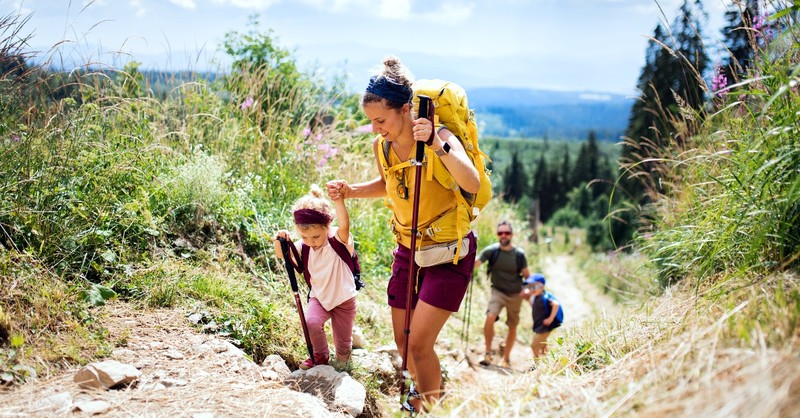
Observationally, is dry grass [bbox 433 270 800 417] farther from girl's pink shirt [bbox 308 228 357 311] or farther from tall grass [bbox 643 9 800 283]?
girl's pink shirt [bbox 308 228 357 311]

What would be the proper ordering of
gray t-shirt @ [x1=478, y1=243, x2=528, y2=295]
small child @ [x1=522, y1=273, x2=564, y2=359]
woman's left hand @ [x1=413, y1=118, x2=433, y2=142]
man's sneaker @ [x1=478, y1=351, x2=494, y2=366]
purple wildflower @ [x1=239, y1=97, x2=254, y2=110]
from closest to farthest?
woman's left hand @ [x1=413, y1=118, x2=433, y2=142], small child @ [x1=522, y1=273, x2=564, y2=359], purple wildflower @ [x1=239, y1=97, x2=254, y2=110], man's sneaker @ [x1=478, y1=351, x2=494, y2=366], gray t-shirt @ [x1=478, y1=243, x2=528, y2=295]

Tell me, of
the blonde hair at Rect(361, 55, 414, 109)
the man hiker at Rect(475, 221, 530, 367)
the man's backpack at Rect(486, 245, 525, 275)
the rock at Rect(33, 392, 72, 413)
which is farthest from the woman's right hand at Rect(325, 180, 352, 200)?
the man's backpack at Rect(486, 245, 525, 275)

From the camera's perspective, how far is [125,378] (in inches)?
130

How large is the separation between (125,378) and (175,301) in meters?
1.20

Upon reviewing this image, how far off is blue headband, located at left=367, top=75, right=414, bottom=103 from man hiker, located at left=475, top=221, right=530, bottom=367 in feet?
14.5

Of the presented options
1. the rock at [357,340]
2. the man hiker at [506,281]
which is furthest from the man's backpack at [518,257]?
the rock at [357,340]

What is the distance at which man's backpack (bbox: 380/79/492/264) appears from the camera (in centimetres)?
339

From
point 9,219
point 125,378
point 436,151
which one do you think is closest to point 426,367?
point 436,151

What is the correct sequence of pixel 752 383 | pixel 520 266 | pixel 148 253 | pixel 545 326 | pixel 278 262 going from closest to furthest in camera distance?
1. pixel 752 383
2. pixel 148 253
3. pixel 278 262
4. pixel 545 326
5. pixel 520 266

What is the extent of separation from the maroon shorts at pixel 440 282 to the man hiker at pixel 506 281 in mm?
3955

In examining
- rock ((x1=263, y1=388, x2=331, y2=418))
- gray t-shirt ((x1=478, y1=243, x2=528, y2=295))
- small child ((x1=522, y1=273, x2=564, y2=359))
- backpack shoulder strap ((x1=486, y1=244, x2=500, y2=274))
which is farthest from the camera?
backpack shoulder strap ((x1=486, y1=244, x2=500, y2=274))

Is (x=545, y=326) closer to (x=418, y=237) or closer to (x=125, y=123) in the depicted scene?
(x=418, y=237)

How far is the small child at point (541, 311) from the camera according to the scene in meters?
6.79

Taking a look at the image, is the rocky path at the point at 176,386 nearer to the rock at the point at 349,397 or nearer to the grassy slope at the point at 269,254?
the rock at the point at 349,397
